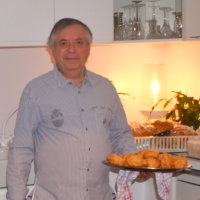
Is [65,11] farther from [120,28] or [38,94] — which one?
[38,94]

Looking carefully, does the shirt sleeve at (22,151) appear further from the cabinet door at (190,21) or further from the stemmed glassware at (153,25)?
the cabinet door at (190,21)

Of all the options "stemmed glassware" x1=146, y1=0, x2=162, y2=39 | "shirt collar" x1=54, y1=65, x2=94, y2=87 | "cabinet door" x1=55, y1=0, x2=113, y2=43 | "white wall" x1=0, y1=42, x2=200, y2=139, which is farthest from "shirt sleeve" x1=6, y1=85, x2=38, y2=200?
"stemmed glassware" x1=146, y1=0, x2=162, y2=39

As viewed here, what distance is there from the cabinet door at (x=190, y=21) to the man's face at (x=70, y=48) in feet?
3.07

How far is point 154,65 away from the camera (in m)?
3.13

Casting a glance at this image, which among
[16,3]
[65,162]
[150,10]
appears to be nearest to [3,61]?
[16,3]

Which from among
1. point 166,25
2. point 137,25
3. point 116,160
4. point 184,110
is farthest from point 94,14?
point 116,160

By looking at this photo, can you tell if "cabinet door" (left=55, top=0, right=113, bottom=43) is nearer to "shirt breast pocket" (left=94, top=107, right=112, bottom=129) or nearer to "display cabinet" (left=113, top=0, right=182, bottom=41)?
"display cabinet" (left=113, top=0, right=182, bottom=41)

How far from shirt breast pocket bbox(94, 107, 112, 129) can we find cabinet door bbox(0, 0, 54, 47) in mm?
659

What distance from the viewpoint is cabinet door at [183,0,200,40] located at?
2.87m

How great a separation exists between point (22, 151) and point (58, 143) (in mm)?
150

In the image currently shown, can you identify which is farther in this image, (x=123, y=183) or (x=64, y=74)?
(x=64, y=74)

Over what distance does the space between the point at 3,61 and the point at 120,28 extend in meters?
0.70

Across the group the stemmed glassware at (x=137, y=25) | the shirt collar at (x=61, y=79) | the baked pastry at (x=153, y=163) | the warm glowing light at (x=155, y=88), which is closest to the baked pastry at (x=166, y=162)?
the baked pastry at (x=153, y=163)

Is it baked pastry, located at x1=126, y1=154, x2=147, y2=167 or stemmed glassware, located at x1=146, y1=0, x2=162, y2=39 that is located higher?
stemmed glassware, located at x1=146, y1=0, x2=162, y2=39
